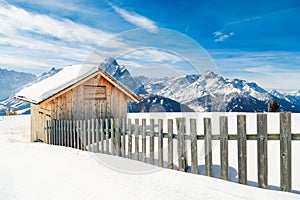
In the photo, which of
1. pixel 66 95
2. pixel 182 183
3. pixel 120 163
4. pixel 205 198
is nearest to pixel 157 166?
pixel 120 163

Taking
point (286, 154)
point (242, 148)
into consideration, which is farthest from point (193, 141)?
point (286, 154)

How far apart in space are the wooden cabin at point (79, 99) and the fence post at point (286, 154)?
8.97m

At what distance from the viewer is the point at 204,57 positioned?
675 centimetres

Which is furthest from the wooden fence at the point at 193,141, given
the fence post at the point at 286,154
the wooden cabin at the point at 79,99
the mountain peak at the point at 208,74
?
the mountain peak at the point at 208,74

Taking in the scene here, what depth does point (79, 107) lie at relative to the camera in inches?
444

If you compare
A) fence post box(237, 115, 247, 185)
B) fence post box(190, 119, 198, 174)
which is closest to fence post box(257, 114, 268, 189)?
fence post box(237, 115, 247, 185)

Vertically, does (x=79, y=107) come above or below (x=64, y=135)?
above

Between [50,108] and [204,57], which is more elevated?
[204,57]

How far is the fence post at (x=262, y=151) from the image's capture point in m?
4.18

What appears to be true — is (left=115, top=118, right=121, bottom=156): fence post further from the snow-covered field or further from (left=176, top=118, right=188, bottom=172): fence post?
(left=176, top=118, right=188, bottom=172): fence post

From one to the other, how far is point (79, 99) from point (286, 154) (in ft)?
31.2

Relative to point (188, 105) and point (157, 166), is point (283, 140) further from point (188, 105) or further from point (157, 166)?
point (188, 105)

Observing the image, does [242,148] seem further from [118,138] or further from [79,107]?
[79,107]

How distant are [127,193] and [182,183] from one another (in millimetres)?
1071
